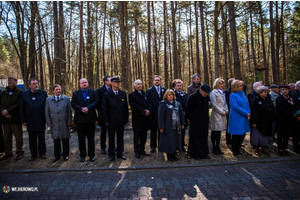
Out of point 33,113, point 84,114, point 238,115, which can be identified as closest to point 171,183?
point 84,114

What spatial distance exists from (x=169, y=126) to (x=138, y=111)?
98cm

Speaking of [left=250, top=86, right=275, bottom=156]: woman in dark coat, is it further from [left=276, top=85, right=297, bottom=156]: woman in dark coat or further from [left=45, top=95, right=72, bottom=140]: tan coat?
[left=45, top=95, right=72, bottom=140]: tan coat

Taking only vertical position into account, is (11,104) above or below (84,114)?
above

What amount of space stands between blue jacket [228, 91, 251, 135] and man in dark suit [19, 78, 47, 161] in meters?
5.50

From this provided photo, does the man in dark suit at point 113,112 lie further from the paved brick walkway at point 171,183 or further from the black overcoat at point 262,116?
the black overcoat at point 262,116

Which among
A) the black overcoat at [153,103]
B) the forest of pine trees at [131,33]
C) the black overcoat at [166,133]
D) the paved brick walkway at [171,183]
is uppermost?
the forest of pine trees at [131,33]

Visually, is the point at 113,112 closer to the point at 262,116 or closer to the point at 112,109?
the point at 112,109

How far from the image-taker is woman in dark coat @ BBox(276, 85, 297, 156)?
18.4ft

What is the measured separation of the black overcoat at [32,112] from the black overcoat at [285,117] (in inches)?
272

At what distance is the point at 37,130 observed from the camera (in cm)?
538

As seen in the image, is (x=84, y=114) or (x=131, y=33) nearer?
(x=84, y=114)

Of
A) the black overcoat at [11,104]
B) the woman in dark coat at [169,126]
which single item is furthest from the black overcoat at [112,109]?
the black overcoat at [11,104]

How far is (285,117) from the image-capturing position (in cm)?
569

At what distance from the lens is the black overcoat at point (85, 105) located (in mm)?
5301
